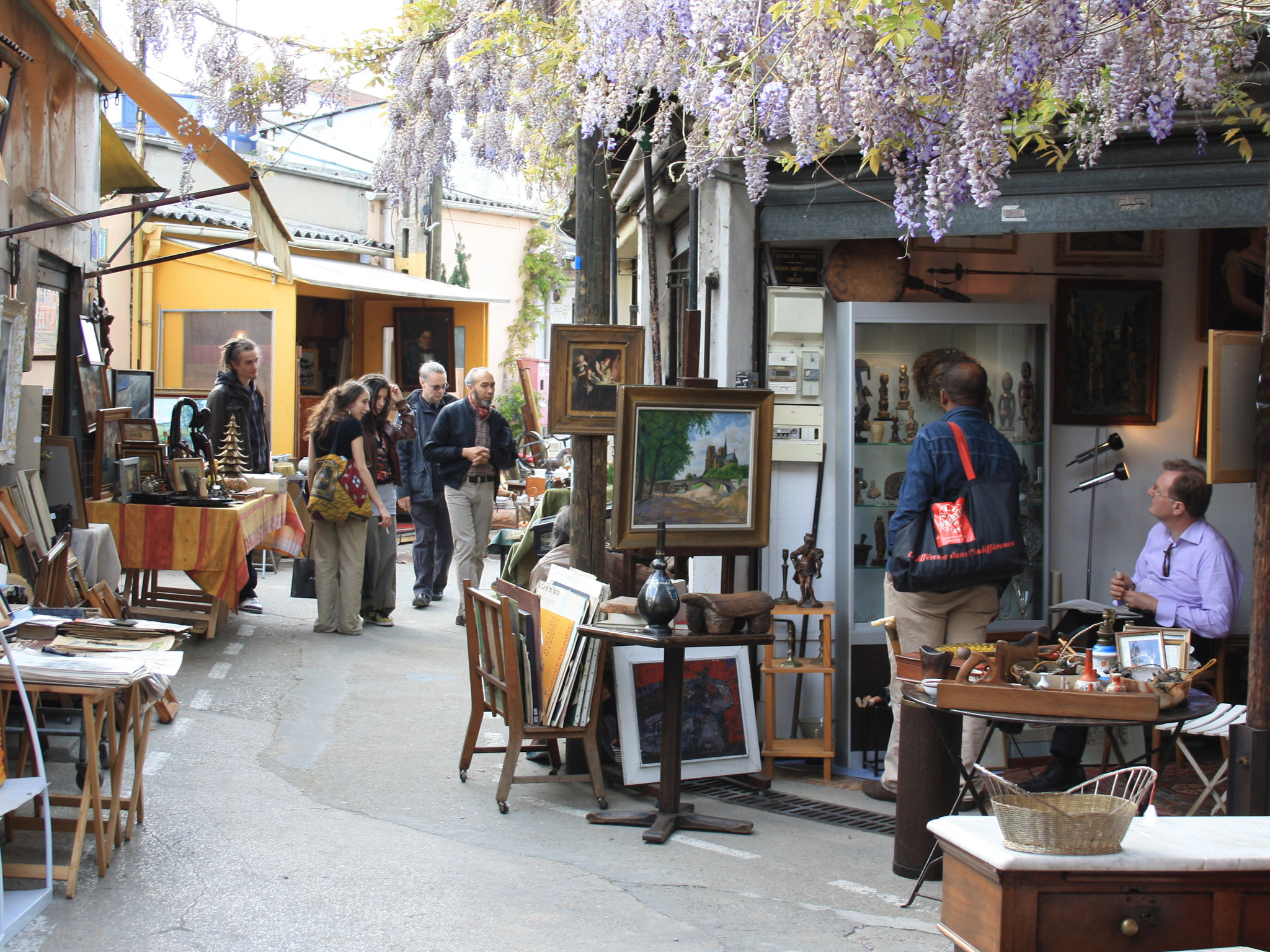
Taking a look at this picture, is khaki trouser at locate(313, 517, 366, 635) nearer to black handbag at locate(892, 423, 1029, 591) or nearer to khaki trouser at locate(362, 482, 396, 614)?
khaki trouser at locate(362, 482, 396, 614)

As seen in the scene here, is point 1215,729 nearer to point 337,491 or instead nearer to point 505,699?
point 505,699

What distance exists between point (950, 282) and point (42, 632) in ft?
15.5

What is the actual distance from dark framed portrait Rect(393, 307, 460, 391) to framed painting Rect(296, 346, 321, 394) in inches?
47.9

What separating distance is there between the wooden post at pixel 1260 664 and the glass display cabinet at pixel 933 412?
2.63 meters

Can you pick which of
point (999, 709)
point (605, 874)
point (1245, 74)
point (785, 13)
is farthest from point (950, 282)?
point (605, 874)

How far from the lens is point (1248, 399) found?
3834mm

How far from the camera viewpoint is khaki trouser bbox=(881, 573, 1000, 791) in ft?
17.2

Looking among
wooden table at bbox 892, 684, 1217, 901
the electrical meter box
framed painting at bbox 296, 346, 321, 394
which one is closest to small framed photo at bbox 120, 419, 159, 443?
the electrical meter box

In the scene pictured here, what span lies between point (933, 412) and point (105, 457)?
209 inches

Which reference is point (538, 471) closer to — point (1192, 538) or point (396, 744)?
point (396, 744)

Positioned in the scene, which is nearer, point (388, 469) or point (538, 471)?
point (388, 469)

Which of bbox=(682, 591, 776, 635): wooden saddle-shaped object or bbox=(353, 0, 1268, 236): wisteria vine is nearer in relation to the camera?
bbox=(353, 0, 1268, 236): wisteria vine

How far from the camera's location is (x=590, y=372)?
230 inches

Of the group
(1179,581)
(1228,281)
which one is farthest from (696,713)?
(1228,281)
